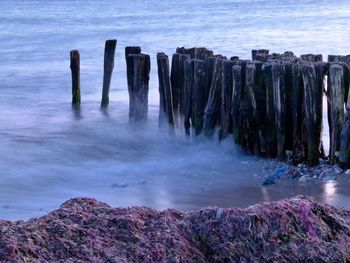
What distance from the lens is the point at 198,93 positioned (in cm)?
1038

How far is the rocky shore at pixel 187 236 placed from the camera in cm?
402

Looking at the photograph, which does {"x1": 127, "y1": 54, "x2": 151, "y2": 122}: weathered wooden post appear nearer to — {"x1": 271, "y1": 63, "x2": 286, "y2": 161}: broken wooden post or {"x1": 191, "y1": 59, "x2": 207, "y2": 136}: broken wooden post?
{"x1": 191, "y1": 59, "x2": 207, "y2": 136}: broken wooden post

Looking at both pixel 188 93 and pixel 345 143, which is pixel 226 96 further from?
pixel 345 143

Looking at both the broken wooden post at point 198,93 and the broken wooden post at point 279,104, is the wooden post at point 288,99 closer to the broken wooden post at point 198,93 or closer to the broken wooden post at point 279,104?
the broken wooden post at point 279,104

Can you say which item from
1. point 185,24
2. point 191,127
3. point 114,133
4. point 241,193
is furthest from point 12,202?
point 185,24

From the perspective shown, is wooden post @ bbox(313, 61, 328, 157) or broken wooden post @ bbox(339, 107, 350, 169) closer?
broken wooden post @ bbox(339, 107, 350, 169)

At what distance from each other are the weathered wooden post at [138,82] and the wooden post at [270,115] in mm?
2668

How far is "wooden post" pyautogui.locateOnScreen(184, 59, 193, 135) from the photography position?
10.5m

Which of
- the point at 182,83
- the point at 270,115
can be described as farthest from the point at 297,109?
the point at 182,83

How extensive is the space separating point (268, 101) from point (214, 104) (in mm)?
1071

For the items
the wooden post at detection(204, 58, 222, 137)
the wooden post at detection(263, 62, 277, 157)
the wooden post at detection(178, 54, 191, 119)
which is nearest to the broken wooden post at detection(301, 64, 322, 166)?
the wooden post at detection(263, 62, 277, 157)

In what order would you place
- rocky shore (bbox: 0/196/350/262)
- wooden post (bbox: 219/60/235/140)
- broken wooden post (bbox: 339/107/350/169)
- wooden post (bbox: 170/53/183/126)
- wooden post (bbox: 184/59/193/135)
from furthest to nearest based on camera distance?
wooden post (bbox: 170/53/183/126) < wooden post (bbox: 184/59/193/135) < wooden post (bbox: 219/60/235/140) < broken wooden post (bbox: 339/107/350/169) < rocky shore (bbox: 0/196/350/262)

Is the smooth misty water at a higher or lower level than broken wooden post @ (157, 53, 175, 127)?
lower

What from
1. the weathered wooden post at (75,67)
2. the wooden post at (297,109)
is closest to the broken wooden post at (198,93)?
the wooden post at (297,109)
